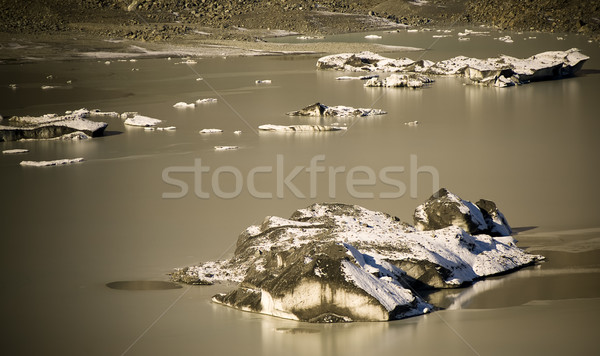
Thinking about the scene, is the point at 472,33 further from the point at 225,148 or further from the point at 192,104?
the point at 225,148

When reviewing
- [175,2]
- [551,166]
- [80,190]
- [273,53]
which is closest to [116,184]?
[80,190]

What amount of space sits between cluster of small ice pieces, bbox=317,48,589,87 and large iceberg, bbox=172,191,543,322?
46.7 ft

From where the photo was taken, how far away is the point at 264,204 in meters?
10.0

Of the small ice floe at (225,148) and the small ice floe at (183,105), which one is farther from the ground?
the small ice floe at (183,105)

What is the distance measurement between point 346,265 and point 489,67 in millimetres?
16867

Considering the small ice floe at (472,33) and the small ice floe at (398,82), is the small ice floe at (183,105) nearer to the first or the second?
the small ice floe at (398,82)

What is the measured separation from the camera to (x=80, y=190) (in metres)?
11.0

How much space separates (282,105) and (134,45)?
50.9 feet

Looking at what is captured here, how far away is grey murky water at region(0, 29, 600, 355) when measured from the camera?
6.01 meters

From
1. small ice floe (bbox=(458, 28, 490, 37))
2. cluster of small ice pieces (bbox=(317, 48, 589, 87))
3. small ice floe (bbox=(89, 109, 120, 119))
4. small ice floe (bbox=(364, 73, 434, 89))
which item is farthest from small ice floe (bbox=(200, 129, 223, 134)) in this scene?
small ice floe (bbox=(458, 28, 490, 37))

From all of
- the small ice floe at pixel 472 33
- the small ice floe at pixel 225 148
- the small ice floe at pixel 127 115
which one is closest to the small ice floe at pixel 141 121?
the small ice floe at pixel 127 115

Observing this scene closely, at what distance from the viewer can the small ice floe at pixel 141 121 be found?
53.5ft

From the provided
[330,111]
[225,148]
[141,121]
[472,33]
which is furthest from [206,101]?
[472,33]

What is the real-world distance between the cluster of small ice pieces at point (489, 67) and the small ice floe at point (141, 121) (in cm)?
718
